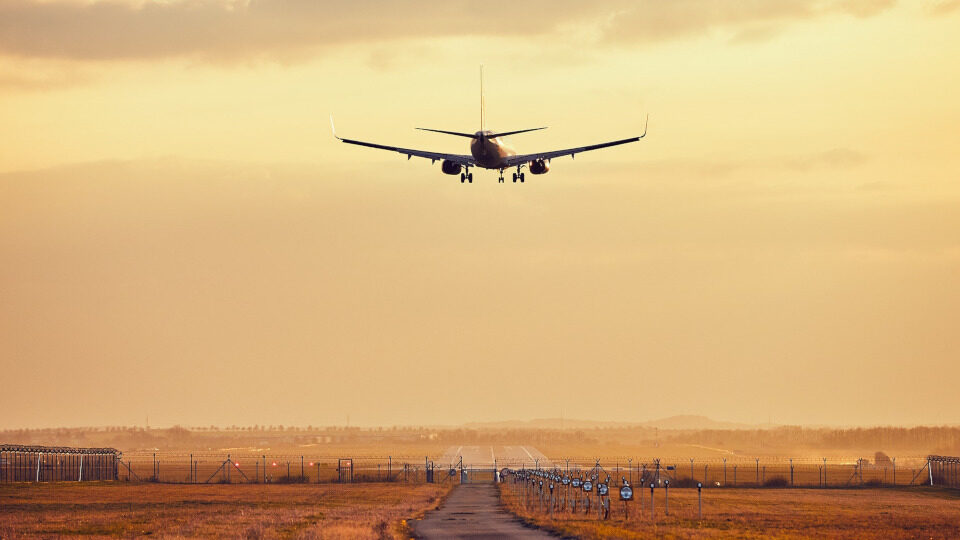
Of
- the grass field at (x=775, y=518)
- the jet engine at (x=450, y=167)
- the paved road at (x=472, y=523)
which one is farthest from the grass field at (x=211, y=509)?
the jet engine at (x=450, y=167)

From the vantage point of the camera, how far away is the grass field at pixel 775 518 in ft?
199

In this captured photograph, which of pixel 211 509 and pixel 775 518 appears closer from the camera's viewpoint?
pixel 775 518

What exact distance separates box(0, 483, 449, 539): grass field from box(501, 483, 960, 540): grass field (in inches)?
316

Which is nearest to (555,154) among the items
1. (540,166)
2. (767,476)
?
(540,166)

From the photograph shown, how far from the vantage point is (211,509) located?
8169 centimetres

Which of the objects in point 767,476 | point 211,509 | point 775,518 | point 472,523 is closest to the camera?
point 472,523

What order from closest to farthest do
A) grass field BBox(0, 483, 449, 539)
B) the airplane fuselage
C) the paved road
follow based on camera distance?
the paved road, grass field BBox(0, 483, 449, 539), the airplane fuselage

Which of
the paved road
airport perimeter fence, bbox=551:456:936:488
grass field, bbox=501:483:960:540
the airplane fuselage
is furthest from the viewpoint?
airport perimeter fence, bbox=551:456:936:488

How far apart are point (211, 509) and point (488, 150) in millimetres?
26817

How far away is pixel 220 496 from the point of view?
10294 cm

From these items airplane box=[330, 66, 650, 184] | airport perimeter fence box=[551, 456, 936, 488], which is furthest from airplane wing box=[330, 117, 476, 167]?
airport perimeter fence box=[551, 456, 936, 488]

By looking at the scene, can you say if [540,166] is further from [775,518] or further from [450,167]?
[775,518]

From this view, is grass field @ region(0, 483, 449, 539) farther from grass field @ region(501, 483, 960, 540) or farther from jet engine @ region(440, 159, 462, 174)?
jet engine @ region(440, 159, 462, 174)

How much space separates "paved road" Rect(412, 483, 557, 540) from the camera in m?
56.1
